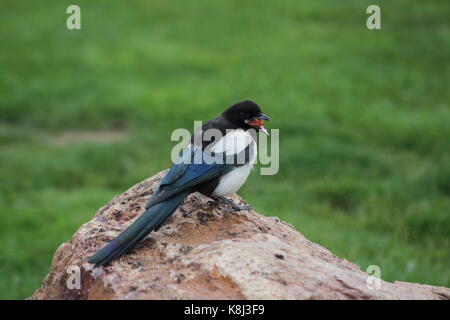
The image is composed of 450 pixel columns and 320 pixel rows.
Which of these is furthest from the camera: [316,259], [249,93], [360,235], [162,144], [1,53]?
[1,53]

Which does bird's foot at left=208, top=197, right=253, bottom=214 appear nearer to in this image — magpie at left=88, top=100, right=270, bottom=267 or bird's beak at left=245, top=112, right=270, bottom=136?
magpie at left=88, top=100, right=270, bottom=267

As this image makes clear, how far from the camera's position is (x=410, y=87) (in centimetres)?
934

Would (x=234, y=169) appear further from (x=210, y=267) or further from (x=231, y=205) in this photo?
(x=210, y=267)

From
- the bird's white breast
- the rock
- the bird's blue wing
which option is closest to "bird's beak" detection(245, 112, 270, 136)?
the bird's white breast

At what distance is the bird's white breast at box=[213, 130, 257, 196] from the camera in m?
3.81

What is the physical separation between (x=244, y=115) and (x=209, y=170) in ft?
1.73

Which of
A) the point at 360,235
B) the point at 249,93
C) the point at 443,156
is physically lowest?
the point at 360,235

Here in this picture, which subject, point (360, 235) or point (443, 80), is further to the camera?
point (443, 80)

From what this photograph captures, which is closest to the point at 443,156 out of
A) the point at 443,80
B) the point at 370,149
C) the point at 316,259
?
the point at 370,149

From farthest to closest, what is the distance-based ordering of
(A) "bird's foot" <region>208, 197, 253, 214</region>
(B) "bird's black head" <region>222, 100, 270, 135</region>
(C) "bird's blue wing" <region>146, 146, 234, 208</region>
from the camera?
(B) "bird's black head" <region>222, 100, 270, 135</region> → (A) "bird's foot" <region>208, 197, 253, 214</region> → (C) "bird's blue wing" <region>146, 146, 234, 208</region>

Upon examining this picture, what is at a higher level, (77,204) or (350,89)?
(350,89)

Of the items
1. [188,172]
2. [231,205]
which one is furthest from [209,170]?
[231,205]

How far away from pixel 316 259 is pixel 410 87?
21.2ft

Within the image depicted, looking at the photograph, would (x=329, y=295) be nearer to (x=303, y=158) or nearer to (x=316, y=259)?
(x=316, y=259)
